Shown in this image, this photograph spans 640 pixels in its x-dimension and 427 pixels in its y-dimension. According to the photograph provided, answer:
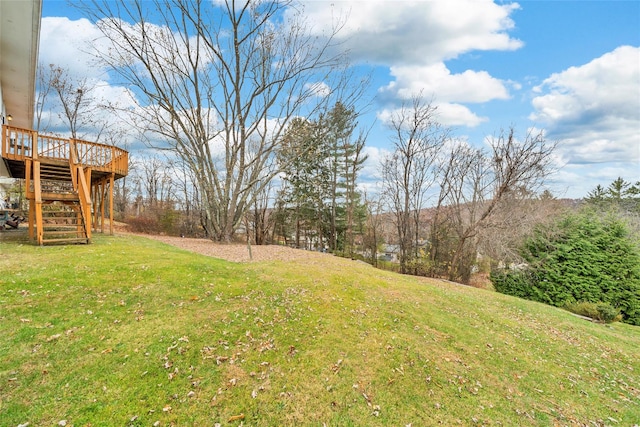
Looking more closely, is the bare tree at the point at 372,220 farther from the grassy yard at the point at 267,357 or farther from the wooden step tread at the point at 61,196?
the wooden step tread at the point at 61,196

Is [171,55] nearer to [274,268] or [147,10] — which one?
[147,10]

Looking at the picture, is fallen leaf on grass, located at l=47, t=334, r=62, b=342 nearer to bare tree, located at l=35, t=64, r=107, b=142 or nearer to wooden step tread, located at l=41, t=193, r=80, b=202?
wooden step tread, located at l=41, t=193, r=80, b=202

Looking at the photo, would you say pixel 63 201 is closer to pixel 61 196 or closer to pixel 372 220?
pixel 61 196

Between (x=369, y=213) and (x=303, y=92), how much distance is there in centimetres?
1071

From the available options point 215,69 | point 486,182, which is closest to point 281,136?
point 215,69

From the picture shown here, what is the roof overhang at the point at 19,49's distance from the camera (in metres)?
6.18

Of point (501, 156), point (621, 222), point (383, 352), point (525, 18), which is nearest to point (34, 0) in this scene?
point (383, 352)

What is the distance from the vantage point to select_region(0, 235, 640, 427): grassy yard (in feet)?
8.93

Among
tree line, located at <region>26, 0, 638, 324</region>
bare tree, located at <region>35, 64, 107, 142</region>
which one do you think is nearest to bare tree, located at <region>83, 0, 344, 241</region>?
tree line, located at <region>26, 0, 638, 324</region>

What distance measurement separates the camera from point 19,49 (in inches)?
290

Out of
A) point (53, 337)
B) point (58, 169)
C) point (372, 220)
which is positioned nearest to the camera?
point (53, 337)

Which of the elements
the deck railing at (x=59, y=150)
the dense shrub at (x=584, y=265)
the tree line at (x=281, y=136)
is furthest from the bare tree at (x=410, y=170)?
the deck railing at (x=59, y=150)

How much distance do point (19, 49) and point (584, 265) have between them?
19.0 meters

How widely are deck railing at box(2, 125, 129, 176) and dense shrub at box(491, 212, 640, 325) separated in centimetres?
1630
